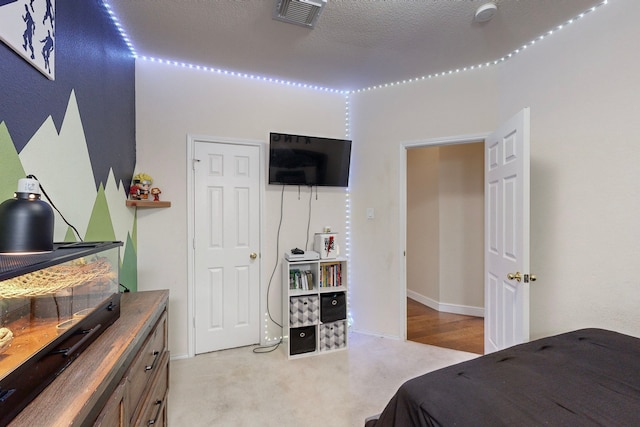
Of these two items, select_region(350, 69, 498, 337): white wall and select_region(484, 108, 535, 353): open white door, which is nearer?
select_region(484, 108, 535, 353): open white door

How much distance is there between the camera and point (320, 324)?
105 inches

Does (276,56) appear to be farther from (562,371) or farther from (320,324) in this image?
(562,371)

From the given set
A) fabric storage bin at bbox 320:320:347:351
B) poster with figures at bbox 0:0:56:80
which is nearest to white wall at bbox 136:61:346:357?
fabric storage bin at bbox 320:320:347:351

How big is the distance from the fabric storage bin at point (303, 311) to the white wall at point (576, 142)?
1786mm

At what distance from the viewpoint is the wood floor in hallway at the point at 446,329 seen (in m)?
2.83

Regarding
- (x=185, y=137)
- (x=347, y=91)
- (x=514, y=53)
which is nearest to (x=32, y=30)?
(x=185, y=137)

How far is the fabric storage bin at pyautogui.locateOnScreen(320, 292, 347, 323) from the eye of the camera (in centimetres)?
269

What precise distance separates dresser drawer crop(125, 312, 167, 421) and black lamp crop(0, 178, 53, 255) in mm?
537

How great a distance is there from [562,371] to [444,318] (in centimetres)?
264

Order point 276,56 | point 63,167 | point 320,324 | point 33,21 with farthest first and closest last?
1. point 320,324
2. point 276,56
3. point 63,167
4. point 33,21

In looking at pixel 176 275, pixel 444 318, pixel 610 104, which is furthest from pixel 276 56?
pixel 444 318

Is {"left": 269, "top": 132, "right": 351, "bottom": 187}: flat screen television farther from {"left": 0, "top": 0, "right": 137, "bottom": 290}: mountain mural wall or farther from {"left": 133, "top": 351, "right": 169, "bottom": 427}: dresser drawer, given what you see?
{"left": 133, "top": 351, "right": 169, "bottom": 427}: dresser drawer

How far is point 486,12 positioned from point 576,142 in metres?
1.08

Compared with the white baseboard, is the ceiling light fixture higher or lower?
higher
